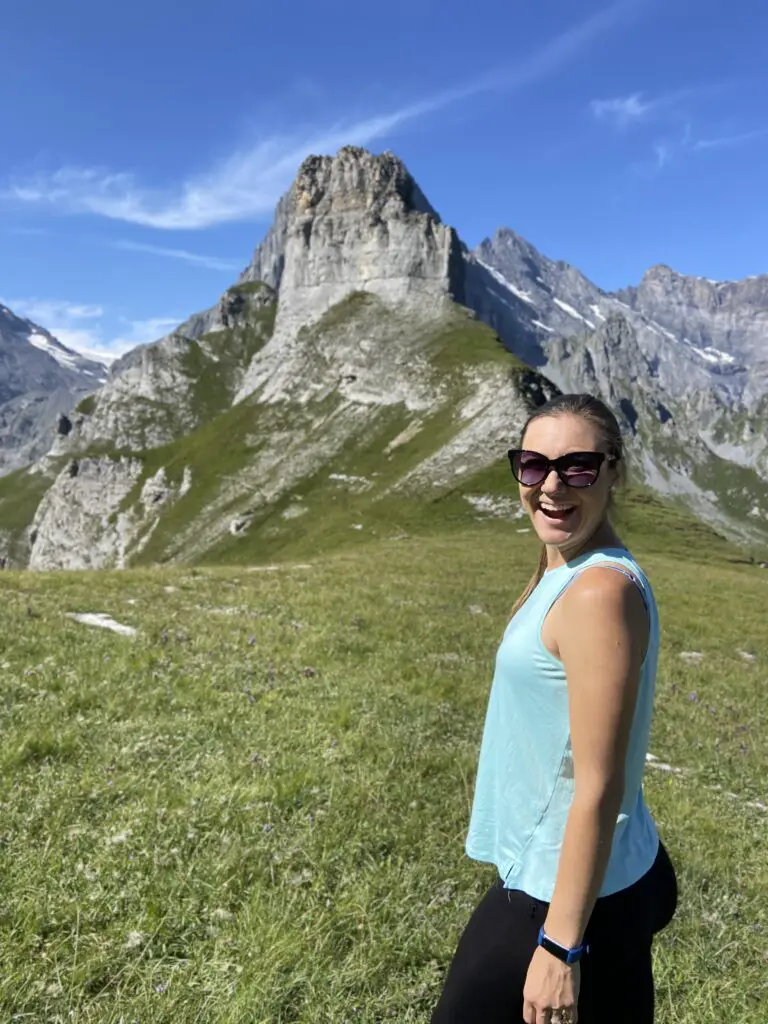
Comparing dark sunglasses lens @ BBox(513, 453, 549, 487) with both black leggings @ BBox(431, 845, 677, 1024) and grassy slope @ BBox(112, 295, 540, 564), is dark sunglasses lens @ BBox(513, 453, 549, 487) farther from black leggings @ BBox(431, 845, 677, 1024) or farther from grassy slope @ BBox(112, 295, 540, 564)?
grassy slope @ BBox(112, 295, 540, 564)

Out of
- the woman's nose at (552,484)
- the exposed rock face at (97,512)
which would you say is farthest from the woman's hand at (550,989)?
the exposed rock face at (97,512)

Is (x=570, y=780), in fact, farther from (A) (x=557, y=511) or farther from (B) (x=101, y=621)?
(B) (x=101, y=621)

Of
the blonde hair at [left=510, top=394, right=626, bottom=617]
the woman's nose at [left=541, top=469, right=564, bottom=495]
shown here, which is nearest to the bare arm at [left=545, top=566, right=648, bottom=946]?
the woman's nose at [left=541, top=469, right=564, bottom=495]

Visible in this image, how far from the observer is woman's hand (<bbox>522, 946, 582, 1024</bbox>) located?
130 inches

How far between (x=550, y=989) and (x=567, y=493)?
2.65m

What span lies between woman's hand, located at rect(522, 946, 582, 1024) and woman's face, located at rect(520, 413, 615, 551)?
2.21 m

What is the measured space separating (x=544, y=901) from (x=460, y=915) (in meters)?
2.96

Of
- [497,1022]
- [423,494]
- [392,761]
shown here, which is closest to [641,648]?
[497,1022]

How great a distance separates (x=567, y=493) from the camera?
3959 millimetres

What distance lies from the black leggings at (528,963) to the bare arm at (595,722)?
324 mm

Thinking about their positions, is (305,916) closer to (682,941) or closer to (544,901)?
(544,901)

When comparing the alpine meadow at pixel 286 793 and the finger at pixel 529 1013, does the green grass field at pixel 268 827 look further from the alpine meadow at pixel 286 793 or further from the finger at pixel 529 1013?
the finger at pixel 529 1013

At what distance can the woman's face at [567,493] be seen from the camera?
394 centimetres

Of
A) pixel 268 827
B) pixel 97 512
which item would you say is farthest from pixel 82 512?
pixel 268 827
